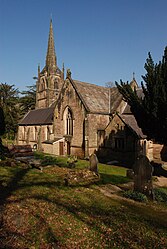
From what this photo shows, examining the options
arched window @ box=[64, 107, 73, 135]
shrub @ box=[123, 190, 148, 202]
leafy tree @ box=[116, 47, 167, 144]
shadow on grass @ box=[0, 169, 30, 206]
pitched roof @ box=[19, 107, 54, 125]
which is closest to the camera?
shadow on grass @ box=[0, 169, 30, 206]

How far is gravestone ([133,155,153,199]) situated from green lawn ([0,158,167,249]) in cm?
89

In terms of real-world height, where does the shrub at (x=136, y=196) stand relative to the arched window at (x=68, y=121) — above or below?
below

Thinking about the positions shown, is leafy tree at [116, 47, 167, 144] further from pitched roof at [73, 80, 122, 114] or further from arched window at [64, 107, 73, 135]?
arched window at [64, 107, 73, 135]

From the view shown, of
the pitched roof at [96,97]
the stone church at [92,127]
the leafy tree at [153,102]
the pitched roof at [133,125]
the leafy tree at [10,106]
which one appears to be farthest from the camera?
the leafy tree at [10,106]

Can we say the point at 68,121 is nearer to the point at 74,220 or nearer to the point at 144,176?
the point at 144,176

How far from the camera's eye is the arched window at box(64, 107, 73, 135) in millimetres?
30353

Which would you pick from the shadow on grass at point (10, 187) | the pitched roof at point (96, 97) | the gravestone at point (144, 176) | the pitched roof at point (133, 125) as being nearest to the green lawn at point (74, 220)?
the shadow on grass at point (10, 187)

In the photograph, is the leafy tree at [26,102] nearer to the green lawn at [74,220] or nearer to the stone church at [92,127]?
the stone church at [92,127]

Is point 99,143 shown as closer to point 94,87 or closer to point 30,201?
point 94,87

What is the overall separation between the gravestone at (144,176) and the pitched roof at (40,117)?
2685 centimetres

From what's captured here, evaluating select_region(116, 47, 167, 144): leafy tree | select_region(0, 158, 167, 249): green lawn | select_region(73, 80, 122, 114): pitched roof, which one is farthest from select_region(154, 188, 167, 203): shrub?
select_region(73, 80, 122, 114): pitched roof

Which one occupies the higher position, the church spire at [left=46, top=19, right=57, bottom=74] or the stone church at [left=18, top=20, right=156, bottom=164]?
the church spire at [left=46, top=19, right=57, bottom=74]

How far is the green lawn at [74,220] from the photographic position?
5.52 metres

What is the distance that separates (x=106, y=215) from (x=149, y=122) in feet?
35.7
